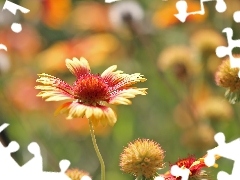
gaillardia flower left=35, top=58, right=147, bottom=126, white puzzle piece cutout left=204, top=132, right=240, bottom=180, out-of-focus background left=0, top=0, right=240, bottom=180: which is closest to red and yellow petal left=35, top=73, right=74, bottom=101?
gaillardia flower left=35, top=58, right=147, bottom=126

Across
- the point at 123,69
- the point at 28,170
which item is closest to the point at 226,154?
the point at 28,170

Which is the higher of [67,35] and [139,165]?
[67,35]

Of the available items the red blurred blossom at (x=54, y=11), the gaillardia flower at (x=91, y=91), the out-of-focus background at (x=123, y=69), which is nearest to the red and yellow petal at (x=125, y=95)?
the gaillardia flower at (x=91, y=91)

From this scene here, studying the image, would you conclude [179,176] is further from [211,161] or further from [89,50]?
[89,50]

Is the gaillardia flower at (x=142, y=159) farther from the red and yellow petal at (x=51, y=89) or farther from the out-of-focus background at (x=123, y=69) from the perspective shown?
the out-of-focus background at (x=123, y=69)

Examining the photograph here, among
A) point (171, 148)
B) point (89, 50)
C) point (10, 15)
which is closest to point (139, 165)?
point (171, 148)

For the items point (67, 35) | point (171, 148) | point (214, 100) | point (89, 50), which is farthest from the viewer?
point (67, 35)

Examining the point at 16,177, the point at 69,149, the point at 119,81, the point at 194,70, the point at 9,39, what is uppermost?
the point at 9,39

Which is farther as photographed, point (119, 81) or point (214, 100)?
point (214, 100)
